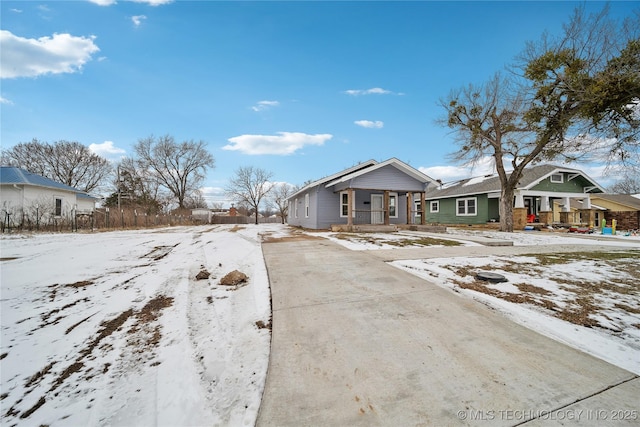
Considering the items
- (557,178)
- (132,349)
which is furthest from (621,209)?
(132,349)

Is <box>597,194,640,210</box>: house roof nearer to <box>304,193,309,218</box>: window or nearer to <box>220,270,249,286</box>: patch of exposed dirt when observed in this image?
<box>304,193,309,218</box>: window

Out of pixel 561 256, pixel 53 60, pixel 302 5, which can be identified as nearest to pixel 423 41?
pixel 302 5

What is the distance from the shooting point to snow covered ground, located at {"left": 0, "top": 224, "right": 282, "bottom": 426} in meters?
1.57

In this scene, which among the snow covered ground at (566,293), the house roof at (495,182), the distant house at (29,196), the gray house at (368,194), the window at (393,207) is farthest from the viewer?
the house roof at (495,182)

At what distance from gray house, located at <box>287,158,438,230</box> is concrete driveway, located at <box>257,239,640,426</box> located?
32.1 ft

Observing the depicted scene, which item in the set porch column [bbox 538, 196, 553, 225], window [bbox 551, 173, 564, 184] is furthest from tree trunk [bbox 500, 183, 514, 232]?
window [bbox 551, 173, 564, 184]

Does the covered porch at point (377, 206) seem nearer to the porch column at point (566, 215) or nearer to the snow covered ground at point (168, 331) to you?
the snow covered ground at point (168, 331)

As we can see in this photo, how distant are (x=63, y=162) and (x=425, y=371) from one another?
137 feet

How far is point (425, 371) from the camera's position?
1.90 meters

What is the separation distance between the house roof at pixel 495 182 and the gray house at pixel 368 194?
6.47 m

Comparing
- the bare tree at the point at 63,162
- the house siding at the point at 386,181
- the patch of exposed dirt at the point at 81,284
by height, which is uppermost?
the bare tree at the point at 63,162

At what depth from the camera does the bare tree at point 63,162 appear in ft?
89.8

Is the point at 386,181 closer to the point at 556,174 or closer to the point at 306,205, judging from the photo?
the point at 306,205

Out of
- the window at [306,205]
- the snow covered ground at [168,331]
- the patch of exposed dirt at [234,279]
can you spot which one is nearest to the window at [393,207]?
the window at [306,205]
